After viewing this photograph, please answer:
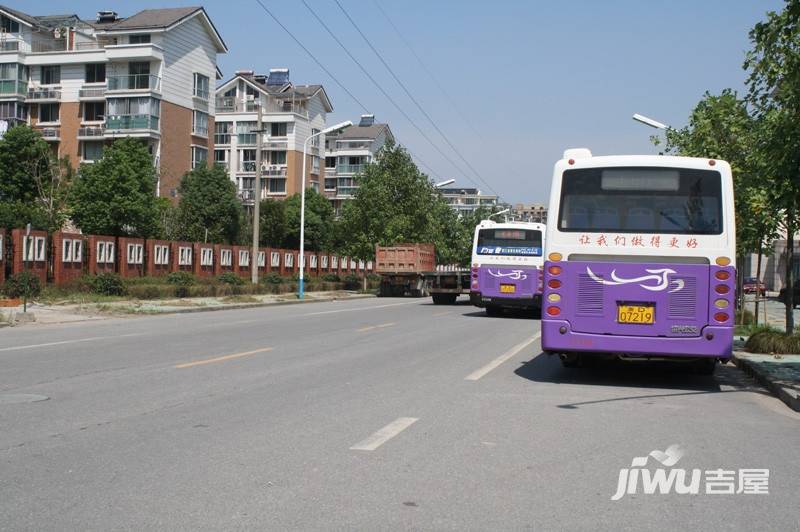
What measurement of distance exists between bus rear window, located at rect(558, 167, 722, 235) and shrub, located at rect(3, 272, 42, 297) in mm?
21374

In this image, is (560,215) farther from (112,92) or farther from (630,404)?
A: (112,92)

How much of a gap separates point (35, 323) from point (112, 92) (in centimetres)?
4307

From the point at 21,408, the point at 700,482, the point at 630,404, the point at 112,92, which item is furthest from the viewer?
the point at 112,92

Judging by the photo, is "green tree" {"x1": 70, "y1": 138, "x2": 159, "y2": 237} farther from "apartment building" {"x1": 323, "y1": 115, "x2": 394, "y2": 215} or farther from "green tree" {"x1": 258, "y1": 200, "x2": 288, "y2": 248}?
"apartment building" {"x1": 323, "y1": 115, "x2": 394, "y2": 215}

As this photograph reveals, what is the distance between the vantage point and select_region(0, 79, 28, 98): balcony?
6397 centimetres

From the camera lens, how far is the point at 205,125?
6731cm

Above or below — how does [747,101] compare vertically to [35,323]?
above

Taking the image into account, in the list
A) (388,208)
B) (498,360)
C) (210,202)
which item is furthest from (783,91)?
(210,202)

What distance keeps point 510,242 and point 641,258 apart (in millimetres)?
17612

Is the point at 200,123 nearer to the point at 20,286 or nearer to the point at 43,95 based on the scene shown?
the point at 43,95

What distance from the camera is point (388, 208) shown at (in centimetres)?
5359

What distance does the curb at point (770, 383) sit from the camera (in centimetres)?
1064

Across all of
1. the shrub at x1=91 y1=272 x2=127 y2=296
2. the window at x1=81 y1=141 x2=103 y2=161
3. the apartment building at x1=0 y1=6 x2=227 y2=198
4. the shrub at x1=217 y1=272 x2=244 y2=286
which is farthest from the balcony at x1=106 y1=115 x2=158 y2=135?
the shrub at x1=91 y1=272 x2=127 y2=296

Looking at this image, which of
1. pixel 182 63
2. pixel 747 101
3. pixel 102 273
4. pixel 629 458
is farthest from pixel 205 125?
pixel 629 458
